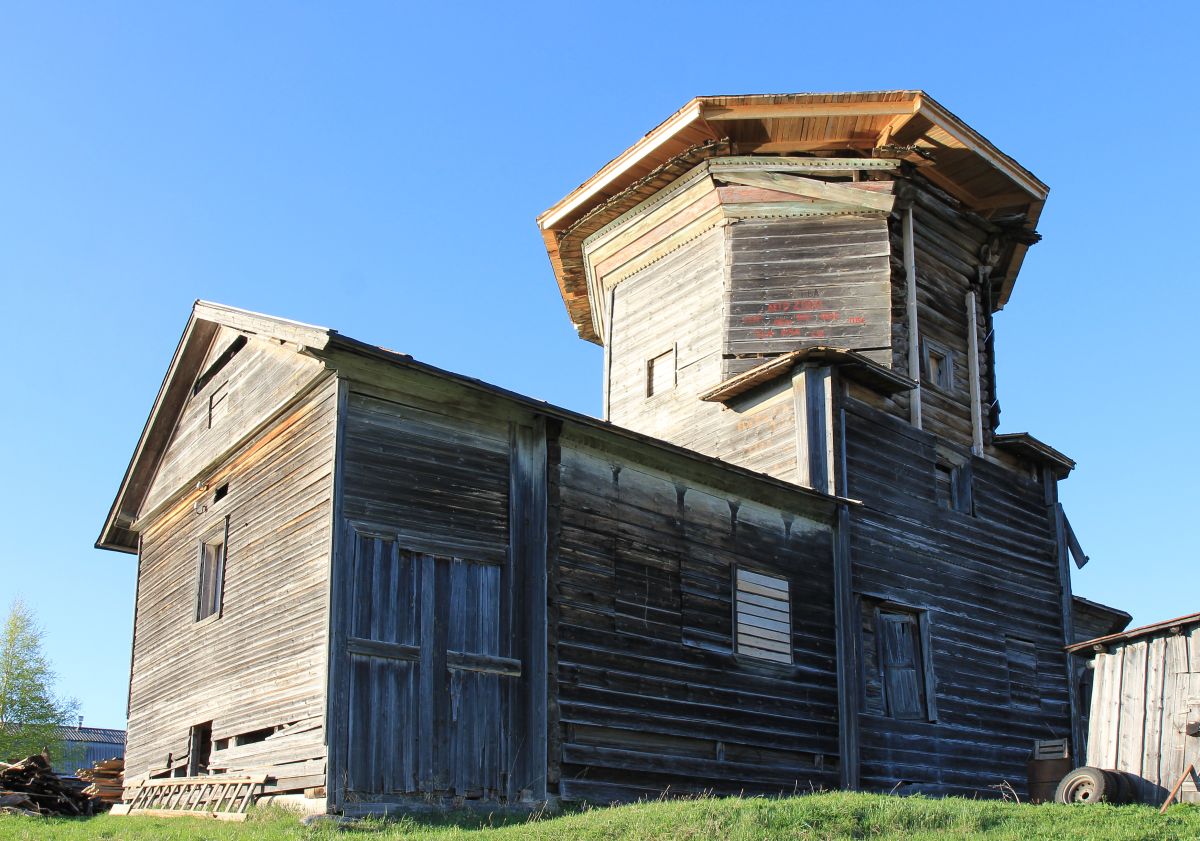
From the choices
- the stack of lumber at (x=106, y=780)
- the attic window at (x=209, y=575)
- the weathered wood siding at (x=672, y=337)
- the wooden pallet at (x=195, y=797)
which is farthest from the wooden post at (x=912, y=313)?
the stack of lumber at (x=106, y=780)

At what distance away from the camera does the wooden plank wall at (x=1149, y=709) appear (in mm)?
15758

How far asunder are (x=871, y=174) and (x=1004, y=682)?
8949 mm

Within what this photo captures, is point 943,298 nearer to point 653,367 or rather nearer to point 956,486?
point 956,486

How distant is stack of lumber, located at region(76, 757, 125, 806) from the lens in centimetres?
1953

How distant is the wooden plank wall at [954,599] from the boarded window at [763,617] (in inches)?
64.6

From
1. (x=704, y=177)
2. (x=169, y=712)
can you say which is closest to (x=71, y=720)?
(x=169, y=712)

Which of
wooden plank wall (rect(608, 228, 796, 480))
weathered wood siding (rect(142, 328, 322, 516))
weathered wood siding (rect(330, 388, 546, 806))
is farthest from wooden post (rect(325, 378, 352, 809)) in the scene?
wooden plank wall (rect(608, 228, 796, 480))

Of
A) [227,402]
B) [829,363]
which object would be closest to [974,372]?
[829,363]

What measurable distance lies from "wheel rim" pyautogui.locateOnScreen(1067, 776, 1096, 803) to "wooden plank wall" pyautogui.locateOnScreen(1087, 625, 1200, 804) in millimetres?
766

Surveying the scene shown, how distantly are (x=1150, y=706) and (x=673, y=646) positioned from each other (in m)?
6.39

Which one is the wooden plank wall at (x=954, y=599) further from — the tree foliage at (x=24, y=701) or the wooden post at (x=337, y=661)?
the tree foliage at (x=24, y=701)

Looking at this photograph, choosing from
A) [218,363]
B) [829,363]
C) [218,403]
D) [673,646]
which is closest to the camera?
[673,646]

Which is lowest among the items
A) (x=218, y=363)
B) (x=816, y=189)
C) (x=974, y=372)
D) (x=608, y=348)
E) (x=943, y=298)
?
(x=218, y=363)

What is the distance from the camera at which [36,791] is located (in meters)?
17.9
